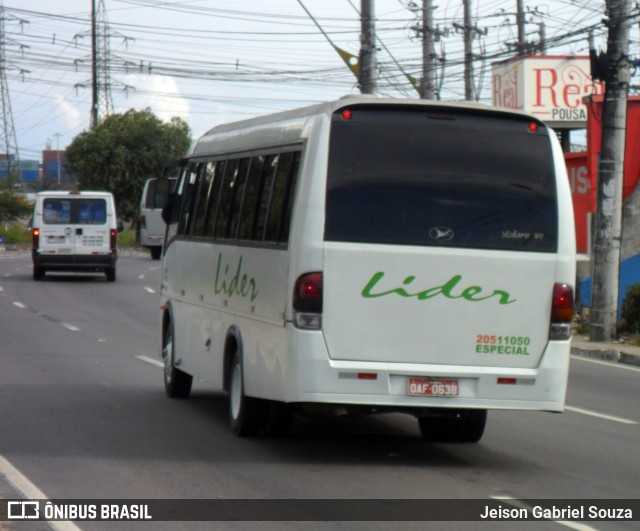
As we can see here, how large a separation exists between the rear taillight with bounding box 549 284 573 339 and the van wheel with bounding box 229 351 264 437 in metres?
2.57

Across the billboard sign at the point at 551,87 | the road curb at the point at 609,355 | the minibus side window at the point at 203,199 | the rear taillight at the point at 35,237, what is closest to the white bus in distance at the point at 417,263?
the minibus side window at the point at 203,199

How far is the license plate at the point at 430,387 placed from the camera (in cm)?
973

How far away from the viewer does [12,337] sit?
70.7ft

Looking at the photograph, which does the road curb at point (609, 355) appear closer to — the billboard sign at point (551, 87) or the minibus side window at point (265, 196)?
the minibus side window at point (265, 196)

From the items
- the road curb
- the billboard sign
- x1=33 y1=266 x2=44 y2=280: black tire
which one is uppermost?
the billboard sign

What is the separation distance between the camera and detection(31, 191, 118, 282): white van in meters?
36.4

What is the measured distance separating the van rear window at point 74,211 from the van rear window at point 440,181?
89.6 feet

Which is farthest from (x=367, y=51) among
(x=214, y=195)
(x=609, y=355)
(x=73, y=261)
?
(x=214, y=195)

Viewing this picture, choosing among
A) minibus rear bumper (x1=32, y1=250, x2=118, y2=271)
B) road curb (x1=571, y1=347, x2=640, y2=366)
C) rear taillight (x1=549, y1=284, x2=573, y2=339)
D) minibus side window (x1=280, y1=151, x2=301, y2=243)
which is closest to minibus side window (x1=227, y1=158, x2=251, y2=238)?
minibus side window (x1=280, y1=151, x2=301, y2=243)

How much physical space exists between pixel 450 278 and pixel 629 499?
2.05m

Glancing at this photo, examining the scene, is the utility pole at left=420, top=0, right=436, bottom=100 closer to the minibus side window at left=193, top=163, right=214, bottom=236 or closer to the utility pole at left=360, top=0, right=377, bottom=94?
the utility pole at left=360, top=0, right=377, bottom=94

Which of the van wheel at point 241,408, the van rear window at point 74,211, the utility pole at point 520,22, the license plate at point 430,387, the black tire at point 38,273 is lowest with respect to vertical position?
the black tire at point 38,273

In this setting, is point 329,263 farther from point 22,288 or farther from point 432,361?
point 22,288

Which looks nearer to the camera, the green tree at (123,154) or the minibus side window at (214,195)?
the minibus side window at (214,195)
